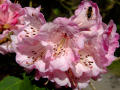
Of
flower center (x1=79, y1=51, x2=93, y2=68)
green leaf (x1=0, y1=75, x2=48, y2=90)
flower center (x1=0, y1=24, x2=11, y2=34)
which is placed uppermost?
flower center (x1=0, y1=24, x2=11, y2=34)

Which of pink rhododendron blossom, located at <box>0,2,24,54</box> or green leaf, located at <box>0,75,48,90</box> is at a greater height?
pink rhododendron blossom, located at <box>0,2,24,54</box>

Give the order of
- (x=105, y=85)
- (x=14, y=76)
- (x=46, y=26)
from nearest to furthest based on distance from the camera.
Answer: (x=46, y=26)
(x=14, y=76)
(x=105, y=85)

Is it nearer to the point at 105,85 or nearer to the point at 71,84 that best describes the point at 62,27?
the point at 71,84

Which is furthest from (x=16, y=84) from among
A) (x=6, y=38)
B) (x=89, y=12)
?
(x=89, y=12)

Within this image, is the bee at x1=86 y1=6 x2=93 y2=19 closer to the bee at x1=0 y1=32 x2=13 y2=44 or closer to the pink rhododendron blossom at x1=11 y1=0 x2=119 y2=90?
the pink rhododendron blossom at x1=11 y1=0 x2=119 y2=90

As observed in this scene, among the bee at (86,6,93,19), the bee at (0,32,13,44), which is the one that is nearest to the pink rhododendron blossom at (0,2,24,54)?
the bee at (0,32,13,44)

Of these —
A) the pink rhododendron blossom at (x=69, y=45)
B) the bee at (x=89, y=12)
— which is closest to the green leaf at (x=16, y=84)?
the pink rhododendron blossom at (x=69, y=45)

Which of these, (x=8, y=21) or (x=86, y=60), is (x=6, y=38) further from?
(x=86, y=60)

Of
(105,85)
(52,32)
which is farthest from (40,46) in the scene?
(105,85)
